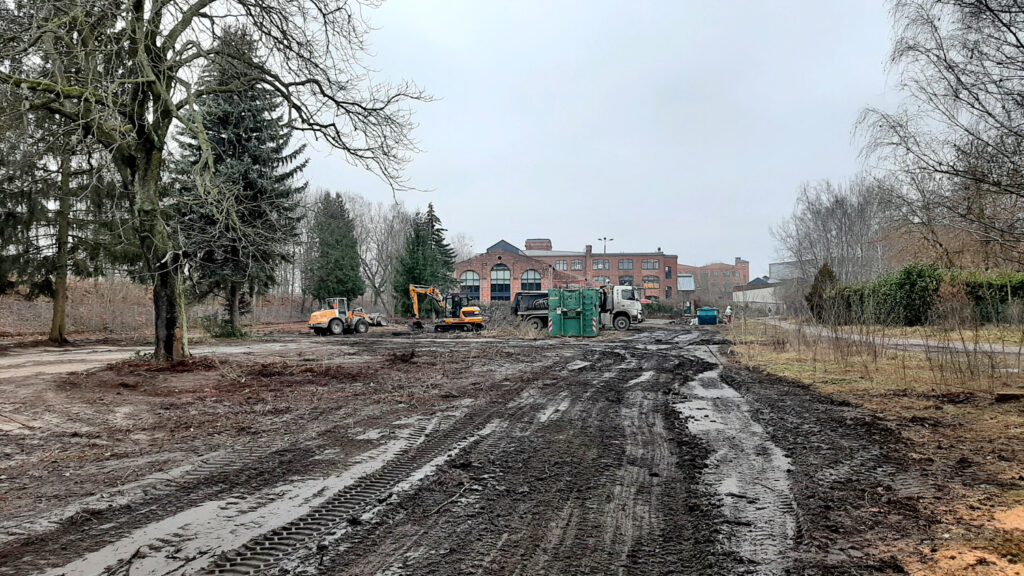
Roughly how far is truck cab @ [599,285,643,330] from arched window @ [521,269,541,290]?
2895 cm

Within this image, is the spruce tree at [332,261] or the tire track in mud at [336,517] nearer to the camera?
the tire track in mud at [336,517]

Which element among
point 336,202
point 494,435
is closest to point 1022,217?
point 494,435

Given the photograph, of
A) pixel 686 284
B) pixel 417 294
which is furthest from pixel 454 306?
pixel 686 284

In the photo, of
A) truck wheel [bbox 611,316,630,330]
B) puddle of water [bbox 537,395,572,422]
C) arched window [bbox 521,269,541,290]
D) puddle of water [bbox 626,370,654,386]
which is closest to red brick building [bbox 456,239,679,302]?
arched window [bbox 521,269,541,290]

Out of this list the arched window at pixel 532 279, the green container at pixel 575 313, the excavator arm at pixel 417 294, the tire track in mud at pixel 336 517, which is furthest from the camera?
the arched window at pixel 532 279

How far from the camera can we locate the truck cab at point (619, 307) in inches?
1236

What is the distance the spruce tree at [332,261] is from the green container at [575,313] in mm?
21084

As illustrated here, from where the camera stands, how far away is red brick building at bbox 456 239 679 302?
6219 centimetres

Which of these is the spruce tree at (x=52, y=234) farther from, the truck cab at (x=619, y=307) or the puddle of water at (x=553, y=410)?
the truck cab at (x=619, y=307)

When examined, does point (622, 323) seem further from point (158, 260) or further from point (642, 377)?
point (158, 260)

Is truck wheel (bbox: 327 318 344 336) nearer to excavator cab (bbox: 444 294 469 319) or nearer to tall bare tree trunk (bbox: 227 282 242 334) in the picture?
tall bare tree trunk (bbox: 227 282 242 334)

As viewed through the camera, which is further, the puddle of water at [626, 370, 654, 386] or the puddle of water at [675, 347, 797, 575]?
the puddle of water at [626, 370, 654, 386]

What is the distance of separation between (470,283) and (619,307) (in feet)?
107

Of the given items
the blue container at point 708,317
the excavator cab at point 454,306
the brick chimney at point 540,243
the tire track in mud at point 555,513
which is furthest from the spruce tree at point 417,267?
the brick chimney at point 540,243
